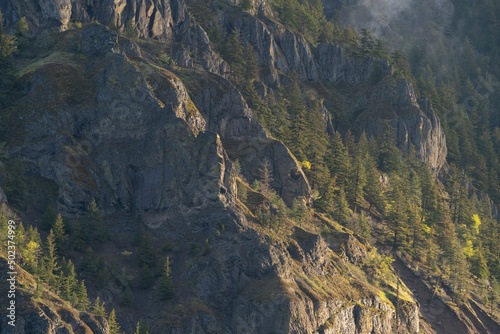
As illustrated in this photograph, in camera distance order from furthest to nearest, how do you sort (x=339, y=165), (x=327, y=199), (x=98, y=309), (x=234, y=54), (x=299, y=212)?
(x=234, y=54) < (x=339, y=165) < (x=327, y=199) < (x=299, y=212) < (x=98, y=309)

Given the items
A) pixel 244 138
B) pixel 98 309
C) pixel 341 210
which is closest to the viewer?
pixel 98 309

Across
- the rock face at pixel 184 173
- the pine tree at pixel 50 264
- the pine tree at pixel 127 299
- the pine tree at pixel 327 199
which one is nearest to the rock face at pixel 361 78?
the pine tree at pixel 327 199

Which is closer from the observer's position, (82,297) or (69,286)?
(69,286)

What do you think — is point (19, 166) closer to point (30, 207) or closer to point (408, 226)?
point (30, 207)

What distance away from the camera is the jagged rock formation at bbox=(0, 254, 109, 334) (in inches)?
1950

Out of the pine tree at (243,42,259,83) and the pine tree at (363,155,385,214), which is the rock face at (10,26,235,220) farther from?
the pine tree at (243,42,259,83)

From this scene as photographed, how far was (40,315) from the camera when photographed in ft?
165

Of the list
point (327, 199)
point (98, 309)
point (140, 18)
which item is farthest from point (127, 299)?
point (140, 18)

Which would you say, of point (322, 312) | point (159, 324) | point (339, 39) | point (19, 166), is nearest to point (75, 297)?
point (159, 324)

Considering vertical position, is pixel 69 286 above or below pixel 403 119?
above

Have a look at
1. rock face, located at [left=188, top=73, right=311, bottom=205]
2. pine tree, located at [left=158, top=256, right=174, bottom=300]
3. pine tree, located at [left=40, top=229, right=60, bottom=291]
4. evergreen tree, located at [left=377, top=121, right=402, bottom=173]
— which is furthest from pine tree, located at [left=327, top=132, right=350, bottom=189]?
pine tree, located at [left=40, top=229, right=60, bottom=291]

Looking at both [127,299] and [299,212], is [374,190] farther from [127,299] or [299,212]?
[127,299]

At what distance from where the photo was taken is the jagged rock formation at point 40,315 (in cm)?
4953

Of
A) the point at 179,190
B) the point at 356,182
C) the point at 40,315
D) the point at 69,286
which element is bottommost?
the point at 356,182
